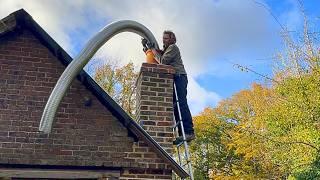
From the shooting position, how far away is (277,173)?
25.6 m

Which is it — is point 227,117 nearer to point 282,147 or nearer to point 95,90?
point 282,147

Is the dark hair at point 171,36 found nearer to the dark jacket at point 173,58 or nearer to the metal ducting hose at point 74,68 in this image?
the dark jacket at point 173,58

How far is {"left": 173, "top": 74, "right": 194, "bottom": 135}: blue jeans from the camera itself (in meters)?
8.29

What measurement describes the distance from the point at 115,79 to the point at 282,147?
40.9 feet

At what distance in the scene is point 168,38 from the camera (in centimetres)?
879

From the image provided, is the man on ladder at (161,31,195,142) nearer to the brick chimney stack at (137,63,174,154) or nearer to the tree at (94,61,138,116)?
the brick chimney stack at (137,63,174,154)

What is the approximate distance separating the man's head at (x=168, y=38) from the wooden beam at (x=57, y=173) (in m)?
2.67

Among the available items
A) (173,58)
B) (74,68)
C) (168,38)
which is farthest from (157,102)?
(74,68)

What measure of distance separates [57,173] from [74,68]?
159 centimetres

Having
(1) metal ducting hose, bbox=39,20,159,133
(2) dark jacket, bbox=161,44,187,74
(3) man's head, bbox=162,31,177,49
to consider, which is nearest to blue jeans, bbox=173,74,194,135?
(2) dark jacket, bbox=161,44,187,74

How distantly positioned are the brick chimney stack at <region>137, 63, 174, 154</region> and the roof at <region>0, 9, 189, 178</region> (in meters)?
0.51

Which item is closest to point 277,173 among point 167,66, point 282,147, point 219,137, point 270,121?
point 270,121

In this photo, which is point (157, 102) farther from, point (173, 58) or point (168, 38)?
point (168, 38)

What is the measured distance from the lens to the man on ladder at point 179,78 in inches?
327
